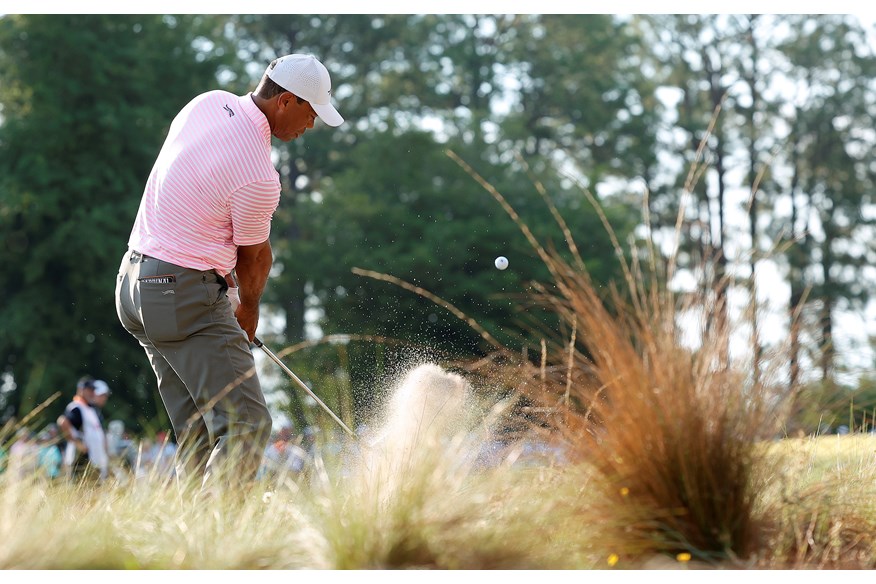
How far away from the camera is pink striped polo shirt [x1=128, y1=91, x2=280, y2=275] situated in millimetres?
4441

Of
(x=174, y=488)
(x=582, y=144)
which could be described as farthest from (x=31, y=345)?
(x=174, y=488)

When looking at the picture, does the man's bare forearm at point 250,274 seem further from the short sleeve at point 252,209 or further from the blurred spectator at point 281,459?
the blurred spectator at point 281,459

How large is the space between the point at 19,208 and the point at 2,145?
5.02 feet

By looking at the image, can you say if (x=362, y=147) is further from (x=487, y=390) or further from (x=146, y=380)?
(x=487, y=390)

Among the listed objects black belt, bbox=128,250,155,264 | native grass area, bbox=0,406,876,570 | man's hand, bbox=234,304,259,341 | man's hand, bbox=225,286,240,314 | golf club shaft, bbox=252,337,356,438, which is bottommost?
native grass area, bbox=0,406,876,570

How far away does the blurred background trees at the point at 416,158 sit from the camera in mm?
23281

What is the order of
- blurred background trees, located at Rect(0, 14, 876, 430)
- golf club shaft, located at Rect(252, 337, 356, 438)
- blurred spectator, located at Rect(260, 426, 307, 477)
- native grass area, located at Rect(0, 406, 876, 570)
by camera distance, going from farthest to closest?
blurred background trees, located at Rect(0, 14, 876, 430)
golf club shaft, located at Rect(252, 337, 356, 438)
blurred spectator, located at Rect(260, 426, 307, 477)
native grass area, located at Rect(0, 406, 876, 570)

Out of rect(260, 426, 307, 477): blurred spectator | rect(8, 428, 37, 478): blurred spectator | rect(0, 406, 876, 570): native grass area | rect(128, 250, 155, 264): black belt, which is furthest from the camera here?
rect(128, 250, 155, 264): black belt

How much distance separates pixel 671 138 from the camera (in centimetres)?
3216

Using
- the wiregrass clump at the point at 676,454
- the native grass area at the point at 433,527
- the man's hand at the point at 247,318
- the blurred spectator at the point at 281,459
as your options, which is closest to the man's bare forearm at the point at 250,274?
the man's hand at the point at 247,318

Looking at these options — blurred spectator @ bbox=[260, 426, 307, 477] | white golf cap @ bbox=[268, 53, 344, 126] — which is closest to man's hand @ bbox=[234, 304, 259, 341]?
blurred spectator @ bbox=[260, 426, 307, 477]

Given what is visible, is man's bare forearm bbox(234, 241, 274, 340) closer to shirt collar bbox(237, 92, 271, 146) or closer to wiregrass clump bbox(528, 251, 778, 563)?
shirt collar bbox(237, 92, 271, 146)

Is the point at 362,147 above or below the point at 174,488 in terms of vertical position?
above

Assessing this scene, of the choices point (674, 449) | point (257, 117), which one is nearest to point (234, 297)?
point (257, 117)
